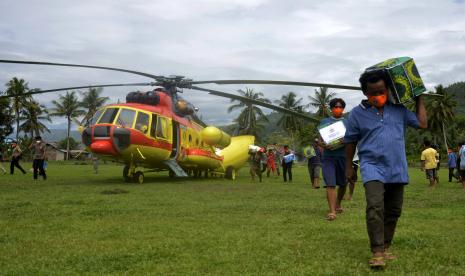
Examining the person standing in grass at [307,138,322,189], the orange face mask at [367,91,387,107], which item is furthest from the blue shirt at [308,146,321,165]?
the orange face mask at [367,91,387,107]

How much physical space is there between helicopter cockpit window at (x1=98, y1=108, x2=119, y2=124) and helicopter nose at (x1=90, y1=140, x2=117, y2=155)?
2.08 feet

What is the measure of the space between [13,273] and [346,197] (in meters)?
7.75

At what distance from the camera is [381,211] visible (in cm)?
412

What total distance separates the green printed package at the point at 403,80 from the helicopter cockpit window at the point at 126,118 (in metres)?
10.7

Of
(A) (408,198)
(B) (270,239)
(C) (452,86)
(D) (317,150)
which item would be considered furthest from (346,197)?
(C) (452,86)

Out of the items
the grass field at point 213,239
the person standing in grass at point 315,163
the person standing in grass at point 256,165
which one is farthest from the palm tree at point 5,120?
the grass field at point 213,239

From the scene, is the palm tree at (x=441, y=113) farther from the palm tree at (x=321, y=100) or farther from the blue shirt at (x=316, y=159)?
the blue shirt at (x=316, y=159)

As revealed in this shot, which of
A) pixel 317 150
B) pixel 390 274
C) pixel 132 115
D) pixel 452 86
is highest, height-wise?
pixel 452 86

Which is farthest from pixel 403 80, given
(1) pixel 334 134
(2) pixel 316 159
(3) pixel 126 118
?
(3) pixel 126 118

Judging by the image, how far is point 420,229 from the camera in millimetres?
5824

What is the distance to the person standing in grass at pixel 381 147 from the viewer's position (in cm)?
416

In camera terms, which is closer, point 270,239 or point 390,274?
point 390,274

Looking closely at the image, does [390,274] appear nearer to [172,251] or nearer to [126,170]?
[172,251]

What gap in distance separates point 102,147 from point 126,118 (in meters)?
1.22
